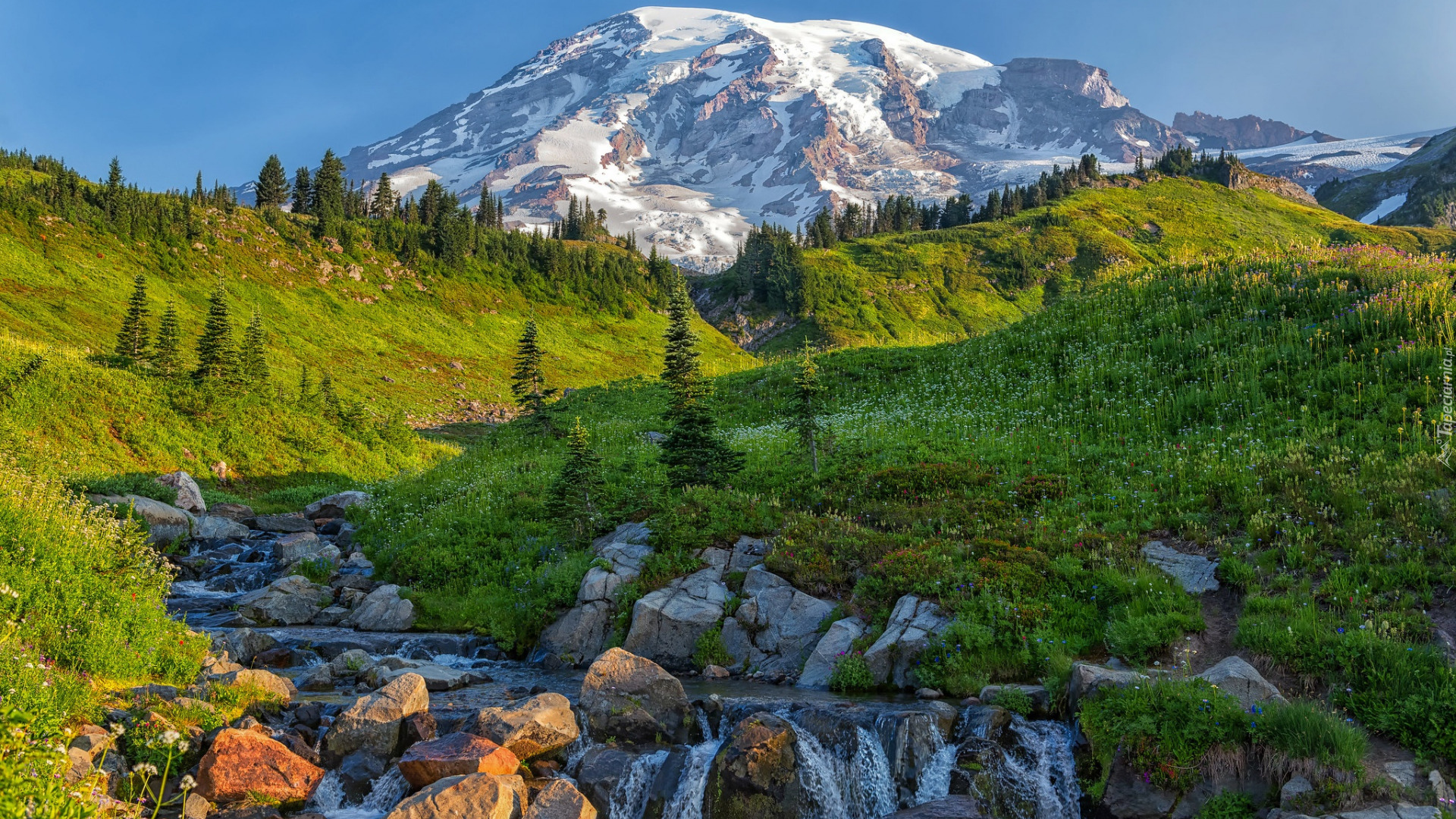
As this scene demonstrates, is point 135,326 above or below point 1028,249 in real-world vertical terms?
below

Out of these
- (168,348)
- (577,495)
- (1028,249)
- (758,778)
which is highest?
(1028,249)

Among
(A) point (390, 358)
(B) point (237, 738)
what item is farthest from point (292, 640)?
(A) point (390, 358)

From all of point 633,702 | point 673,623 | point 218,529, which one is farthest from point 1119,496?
point 218,529

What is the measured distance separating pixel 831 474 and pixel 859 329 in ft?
315

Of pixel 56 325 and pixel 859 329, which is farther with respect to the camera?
pixel 859 329

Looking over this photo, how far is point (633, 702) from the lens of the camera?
11352 mm

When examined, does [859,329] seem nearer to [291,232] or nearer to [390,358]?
[390,358]

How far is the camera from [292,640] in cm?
1608

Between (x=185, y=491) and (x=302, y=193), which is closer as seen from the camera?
(x=185, y=491)

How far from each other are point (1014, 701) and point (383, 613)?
14610 millimetres

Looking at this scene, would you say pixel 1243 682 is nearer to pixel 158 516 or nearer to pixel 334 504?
pixel 158 516

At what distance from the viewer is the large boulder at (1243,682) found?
8.96m

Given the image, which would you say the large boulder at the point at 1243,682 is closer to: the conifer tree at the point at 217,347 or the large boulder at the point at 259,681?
the large boulder at the point at 259,681

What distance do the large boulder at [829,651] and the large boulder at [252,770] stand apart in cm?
769
